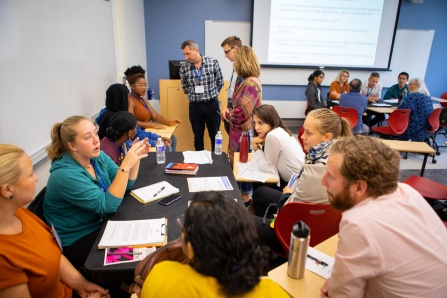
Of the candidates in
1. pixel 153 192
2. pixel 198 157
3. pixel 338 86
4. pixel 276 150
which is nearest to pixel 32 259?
pixel 153 192

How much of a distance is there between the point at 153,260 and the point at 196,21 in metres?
6.01

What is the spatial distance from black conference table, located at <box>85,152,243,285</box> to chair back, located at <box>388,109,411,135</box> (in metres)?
3.70

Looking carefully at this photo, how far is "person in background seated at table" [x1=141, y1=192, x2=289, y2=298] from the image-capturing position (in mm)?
781

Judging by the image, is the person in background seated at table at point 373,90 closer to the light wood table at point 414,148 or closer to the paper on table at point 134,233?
the light wood table at point 414,148

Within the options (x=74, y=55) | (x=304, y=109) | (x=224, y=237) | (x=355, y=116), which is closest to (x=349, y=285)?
(x=224, y=237)

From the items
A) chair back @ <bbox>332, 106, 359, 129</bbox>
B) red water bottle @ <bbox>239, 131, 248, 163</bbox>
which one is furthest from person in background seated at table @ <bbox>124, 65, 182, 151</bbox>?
chair back @ <bbox>332, 106, 359, 129</bbox>

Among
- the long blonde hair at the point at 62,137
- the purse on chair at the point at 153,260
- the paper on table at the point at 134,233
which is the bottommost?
the paper on table at the point at 134,233

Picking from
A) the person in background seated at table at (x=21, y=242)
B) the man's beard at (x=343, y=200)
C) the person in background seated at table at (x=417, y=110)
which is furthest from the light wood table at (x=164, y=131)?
the person in background seated at table at (x=417, y=110)

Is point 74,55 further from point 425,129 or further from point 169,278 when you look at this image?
point 425,129

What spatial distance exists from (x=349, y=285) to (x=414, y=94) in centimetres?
493

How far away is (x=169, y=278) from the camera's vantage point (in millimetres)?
834

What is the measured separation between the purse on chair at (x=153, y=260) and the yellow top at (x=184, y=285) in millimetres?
140

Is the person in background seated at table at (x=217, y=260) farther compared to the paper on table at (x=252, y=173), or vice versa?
the paper on table at (x=252, y=173)

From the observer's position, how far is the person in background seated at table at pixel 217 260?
781mm
